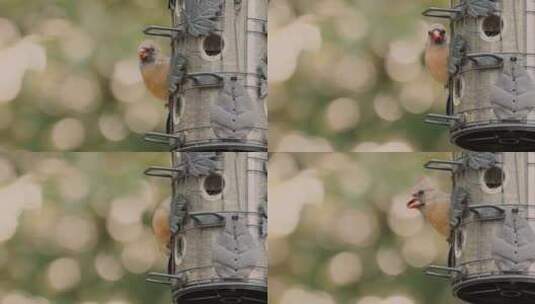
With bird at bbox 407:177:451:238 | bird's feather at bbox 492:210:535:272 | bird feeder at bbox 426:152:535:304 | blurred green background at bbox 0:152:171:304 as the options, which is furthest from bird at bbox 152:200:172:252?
bird's feather at bbox 492:210:535:272

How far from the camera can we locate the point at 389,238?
15102mm

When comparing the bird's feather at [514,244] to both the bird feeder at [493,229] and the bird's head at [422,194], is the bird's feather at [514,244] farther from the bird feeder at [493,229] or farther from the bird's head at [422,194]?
the bird's head at [422,194]

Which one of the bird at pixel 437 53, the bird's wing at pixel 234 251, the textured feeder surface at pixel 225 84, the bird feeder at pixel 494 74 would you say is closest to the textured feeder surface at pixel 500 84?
→ the bird feeder at pixel 494 74

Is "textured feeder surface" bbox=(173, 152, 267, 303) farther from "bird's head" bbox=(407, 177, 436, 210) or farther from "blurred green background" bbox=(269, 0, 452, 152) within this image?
"bird's head" bbox=(407, 177, 436, 210)

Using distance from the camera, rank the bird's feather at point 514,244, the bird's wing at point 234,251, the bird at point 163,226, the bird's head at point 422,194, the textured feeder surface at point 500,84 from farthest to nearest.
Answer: the bird at point 163,226 → the bird's head at point 422,194 → the bird's wing at point 234,251 → the textured feeder surface at point 500,84 → the bird's feather at point 514,244

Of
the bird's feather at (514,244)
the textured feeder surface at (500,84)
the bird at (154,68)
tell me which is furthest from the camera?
the bird at (154,68)

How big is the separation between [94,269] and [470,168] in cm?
189

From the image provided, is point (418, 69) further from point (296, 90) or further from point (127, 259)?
point (127, 259)

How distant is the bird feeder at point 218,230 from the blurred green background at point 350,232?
0.36 ft

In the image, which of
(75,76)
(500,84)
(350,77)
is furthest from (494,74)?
(75,76)

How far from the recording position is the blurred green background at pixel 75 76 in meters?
15.4

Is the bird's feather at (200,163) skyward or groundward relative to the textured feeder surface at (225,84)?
groundward

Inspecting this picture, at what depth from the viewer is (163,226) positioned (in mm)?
15180

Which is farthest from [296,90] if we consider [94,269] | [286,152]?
[94,269]
